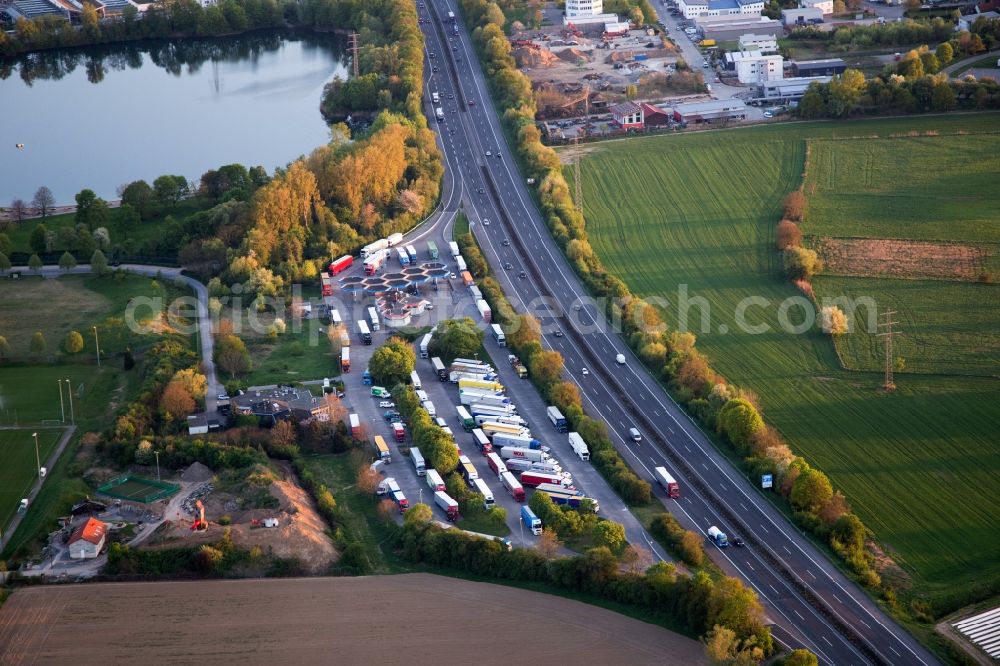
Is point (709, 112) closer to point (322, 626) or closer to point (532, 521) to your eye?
point (532, 521)

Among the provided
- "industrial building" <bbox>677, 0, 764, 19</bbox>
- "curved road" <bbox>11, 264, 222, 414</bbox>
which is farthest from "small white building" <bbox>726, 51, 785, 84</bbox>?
"curved road" <bbox>11, 264, 222, 414</bbox>

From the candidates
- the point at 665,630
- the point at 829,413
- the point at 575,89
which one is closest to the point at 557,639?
the point at 665,630

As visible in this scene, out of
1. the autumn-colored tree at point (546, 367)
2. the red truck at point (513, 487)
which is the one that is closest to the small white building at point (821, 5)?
the autumn-colored tree at point (546, 367)

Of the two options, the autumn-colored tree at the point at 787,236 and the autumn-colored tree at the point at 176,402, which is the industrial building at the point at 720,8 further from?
the autumn-colored tree at the point at 176,402

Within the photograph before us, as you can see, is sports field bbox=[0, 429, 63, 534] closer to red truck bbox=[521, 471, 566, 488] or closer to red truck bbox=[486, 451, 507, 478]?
red truck bbox=[486, 451, 507, 478]

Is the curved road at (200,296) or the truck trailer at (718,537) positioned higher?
the curved road at (200,296)

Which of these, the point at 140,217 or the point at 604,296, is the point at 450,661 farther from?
the point at 140,217

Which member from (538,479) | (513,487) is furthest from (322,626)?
(538,479)
